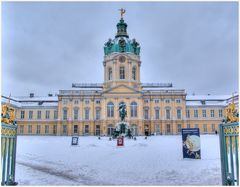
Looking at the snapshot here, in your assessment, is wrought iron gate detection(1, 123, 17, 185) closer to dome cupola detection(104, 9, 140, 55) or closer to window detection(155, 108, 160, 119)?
window detection(155, 108, 160, 119)

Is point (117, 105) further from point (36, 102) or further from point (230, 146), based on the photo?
point (230, 146)

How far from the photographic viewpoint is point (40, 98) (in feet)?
211

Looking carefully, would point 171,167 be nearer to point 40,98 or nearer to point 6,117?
point 6,117

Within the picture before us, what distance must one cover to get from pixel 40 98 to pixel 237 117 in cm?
6149

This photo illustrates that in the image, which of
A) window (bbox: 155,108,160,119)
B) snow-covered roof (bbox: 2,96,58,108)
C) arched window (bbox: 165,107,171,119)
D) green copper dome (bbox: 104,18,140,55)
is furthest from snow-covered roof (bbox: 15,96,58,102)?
arched window (bbox: 165,107,171,119)

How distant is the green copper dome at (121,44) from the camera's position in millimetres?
58625

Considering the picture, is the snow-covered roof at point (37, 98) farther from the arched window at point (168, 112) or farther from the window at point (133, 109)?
the arched window at point (168, 112)

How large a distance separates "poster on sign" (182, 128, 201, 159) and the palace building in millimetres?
39837

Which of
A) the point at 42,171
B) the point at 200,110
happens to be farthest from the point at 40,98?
the point at 42,171

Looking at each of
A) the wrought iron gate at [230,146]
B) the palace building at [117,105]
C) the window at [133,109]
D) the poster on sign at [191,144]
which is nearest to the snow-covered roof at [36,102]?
the palace building at [117,105]

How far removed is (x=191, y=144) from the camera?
1394 centimetres

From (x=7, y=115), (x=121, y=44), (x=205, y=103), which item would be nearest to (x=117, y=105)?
(x=121, y=44)

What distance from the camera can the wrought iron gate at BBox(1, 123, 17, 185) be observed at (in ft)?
21.5

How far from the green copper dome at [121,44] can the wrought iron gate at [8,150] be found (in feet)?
172
